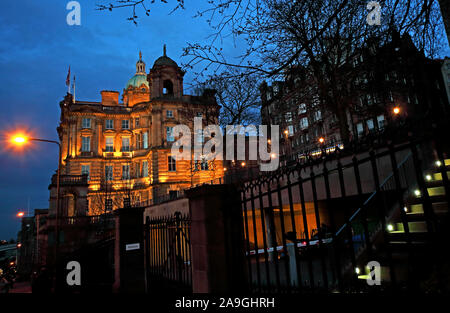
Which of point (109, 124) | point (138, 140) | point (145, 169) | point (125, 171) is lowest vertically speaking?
point (145, 169)

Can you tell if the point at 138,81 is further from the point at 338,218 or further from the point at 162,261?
the point at 162,261

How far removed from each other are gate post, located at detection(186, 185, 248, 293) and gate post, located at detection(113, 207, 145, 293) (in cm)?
451

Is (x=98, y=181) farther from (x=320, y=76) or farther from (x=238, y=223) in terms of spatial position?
(x=238, y=223)

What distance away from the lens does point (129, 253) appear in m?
8.33

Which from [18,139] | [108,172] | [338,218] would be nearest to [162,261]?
[18,139]

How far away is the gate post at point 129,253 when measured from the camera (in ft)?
26.8

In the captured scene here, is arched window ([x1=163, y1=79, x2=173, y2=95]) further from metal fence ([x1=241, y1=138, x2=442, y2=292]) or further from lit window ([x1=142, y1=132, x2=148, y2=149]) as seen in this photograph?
metal fence ([x1=241, y1=138, x2=442, y2=292])

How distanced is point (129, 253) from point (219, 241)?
204 inches

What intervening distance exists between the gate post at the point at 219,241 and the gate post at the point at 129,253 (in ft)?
14.8

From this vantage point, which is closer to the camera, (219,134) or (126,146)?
(219,134)

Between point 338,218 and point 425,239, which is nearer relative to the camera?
point 425,239

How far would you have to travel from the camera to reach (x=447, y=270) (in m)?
3.39

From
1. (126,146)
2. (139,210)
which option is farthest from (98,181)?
(139,210)
